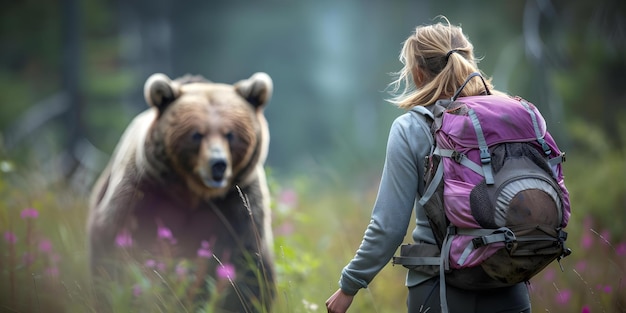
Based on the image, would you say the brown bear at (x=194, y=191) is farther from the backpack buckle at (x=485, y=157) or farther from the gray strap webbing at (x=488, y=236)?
the backpack buckle at (x=485, y=157)

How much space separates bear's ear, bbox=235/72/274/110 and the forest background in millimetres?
610

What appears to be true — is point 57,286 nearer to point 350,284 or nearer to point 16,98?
point 350,284

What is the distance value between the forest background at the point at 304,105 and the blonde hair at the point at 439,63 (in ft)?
1.22

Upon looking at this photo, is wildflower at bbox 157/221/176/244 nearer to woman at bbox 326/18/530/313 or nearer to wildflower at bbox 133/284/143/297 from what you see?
wildflower at bbox 133/284/143/297

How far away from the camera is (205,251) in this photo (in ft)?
13.3

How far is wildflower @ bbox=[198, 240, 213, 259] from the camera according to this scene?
13.0 feet

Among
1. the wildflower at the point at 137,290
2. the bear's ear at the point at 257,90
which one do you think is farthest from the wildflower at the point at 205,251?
the bear's ear at the point at 257,90

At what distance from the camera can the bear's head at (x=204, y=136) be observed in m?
4.50

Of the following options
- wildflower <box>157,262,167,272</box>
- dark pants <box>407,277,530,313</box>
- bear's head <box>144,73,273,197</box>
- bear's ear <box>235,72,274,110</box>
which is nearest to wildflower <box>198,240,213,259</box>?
wildflower <box>157,262,167,272</box>

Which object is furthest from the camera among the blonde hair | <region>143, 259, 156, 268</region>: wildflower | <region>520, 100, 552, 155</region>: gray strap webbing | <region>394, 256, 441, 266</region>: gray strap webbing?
<region>143, 259, 156, 268</region>: wildflower

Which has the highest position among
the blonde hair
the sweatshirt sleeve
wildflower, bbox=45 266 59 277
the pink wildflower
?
the blonde hair

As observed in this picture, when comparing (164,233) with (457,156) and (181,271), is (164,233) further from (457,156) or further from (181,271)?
(457,156)

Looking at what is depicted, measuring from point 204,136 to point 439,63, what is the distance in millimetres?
2297

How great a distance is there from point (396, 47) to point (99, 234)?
677 inches
